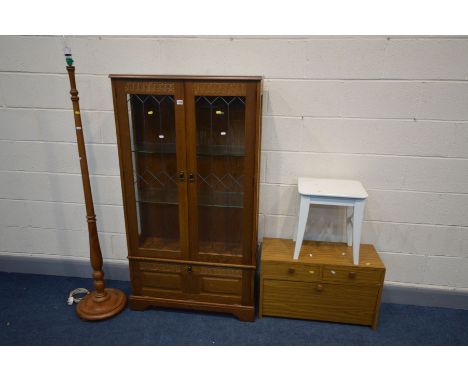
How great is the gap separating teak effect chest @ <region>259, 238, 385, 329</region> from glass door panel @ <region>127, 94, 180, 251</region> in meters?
0.72

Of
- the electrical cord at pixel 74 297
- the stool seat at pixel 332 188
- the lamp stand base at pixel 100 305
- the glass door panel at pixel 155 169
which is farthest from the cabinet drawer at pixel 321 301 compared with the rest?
the electrical cord at pixel 74 297

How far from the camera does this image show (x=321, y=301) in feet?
7.22

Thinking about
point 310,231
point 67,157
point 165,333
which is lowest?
point 165,333

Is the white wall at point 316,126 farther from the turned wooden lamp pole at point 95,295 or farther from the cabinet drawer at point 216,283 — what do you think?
the cabinet drawer at point 216,283

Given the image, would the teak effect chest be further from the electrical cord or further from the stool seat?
the electrical cord

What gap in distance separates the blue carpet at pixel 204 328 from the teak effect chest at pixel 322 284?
88 millimetres

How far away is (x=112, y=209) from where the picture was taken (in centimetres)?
256

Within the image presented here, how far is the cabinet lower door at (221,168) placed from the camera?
1.86 meters

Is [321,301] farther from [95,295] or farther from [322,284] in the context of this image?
[95,295]

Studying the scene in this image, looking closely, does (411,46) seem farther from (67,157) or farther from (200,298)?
(67,157)

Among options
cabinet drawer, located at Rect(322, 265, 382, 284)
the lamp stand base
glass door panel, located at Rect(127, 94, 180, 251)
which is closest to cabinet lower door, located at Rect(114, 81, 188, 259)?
glass door panel, located at Rect(127, 94, 180, 251)

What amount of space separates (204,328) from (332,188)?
130cm

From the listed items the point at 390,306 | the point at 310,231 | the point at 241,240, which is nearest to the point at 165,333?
the point at 241,240

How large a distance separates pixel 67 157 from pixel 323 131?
6.41ft
